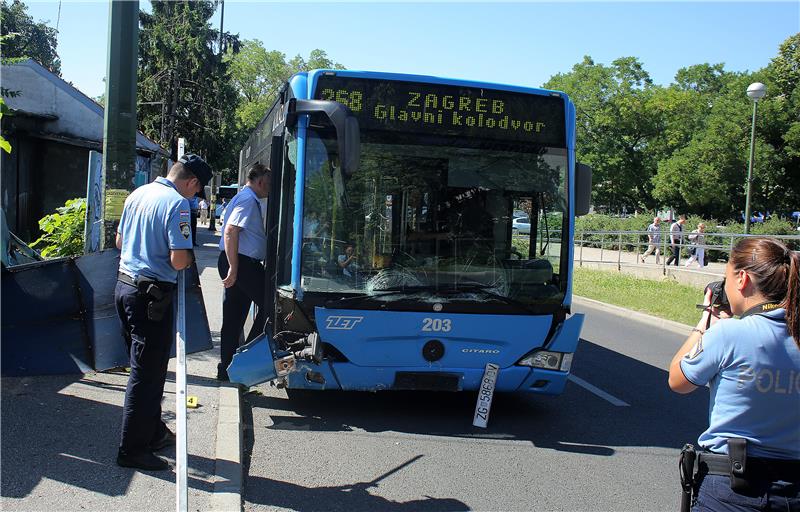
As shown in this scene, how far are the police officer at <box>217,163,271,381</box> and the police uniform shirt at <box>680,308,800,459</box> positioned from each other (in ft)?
15.5

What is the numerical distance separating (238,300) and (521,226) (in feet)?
9.45

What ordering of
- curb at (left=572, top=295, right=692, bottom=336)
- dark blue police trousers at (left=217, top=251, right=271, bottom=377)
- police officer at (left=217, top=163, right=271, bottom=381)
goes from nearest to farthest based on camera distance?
police officer at (left=217, top=163, right=271, bottom=381)
dark blue police trousers at (left=217, top=251, right=271, bottom=377)
curb at (left=572, top=295, right=692, bottom=336)

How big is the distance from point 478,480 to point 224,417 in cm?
211

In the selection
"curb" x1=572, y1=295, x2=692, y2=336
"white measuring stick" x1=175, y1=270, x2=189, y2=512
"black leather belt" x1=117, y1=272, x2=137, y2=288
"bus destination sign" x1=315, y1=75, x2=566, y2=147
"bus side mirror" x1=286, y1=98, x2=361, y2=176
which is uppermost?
"bus destination sign" x1=315, y1=75, x2=566, y2=147

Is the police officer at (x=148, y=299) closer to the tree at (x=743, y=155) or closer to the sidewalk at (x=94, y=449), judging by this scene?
the sidewalk at (x=94, y=449)

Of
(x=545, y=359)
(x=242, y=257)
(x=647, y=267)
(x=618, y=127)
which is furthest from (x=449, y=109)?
(x=618, y=127)

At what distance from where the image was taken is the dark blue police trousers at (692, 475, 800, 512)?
2.41 m

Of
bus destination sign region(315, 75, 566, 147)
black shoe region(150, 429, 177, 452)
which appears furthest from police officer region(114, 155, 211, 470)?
bus destination sign region(315, 75, 566, 147)

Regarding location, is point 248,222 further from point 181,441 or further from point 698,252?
point 698,252

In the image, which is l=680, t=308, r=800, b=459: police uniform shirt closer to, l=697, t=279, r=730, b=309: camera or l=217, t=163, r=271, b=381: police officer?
l=697, t=279, r=730, b=309: camera

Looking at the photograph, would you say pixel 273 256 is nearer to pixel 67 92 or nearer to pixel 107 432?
pixel 107 432

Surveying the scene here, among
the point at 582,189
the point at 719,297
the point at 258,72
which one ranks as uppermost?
the point at 258,72

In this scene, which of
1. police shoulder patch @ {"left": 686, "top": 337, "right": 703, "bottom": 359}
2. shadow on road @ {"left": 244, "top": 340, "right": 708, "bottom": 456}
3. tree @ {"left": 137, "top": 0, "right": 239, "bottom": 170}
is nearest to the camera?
police shoulder patch @ {"left": 686, "top": 337, "right": 703, "bottom": 359}

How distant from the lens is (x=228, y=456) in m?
4.79
